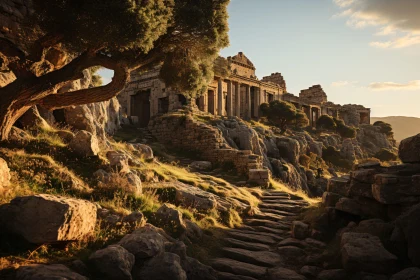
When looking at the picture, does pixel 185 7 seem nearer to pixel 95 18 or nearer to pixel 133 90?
pixel 95 18

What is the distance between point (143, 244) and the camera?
5844 mm

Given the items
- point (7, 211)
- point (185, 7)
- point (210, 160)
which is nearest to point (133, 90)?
point (210, 160)

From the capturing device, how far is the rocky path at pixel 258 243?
7.27m

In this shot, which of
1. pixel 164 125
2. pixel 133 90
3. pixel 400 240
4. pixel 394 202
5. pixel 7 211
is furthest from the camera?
pixel 133 90

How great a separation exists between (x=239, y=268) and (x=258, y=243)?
2.56 metres

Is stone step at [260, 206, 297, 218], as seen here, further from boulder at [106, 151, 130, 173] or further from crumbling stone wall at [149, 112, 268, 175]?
boulder at [106, 151, 130, 173]

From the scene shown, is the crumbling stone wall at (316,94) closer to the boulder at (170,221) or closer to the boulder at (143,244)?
the boulder at (170,221)

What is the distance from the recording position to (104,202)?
804 centimetres

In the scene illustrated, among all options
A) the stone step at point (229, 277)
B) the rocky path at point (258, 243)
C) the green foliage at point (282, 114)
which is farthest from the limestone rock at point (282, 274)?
the green foliage at point (282, 114)

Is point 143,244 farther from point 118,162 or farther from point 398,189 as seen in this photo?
point 398,189

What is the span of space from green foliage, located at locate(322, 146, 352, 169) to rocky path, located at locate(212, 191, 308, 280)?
101 ft

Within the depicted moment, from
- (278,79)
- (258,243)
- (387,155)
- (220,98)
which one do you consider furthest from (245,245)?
(278,79)

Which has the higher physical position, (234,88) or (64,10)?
(234,88)

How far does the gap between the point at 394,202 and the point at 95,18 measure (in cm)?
930
